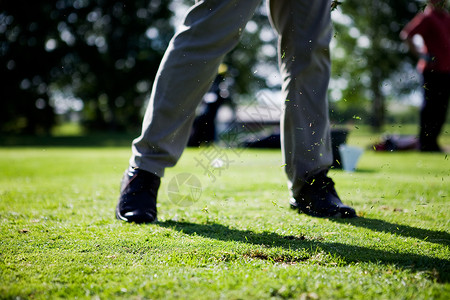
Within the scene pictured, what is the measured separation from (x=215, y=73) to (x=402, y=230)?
111cm

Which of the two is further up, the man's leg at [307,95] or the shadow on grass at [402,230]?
the man's leg at [307,95]

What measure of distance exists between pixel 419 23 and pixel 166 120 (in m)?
5.53

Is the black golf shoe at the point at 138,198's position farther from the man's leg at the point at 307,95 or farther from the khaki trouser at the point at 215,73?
the man's leg at the point at 307,95

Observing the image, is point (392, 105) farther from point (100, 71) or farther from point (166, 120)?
point (100, 71)

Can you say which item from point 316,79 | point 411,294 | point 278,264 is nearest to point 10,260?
point 278,264

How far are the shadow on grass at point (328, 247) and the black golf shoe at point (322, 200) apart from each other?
16.9 inches

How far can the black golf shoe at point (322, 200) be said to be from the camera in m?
2.05

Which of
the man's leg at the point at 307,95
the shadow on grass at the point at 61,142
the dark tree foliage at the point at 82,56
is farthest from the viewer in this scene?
the dark tree foliage at the point at 82,56

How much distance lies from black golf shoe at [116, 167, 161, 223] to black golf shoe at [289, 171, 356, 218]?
772 mm

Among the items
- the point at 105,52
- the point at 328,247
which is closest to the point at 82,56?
the point at 105,52

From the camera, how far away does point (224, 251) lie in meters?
1.47

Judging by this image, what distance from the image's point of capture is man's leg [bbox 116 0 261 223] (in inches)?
73.4

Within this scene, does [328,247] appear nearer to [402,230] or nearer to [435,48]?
[402,230]

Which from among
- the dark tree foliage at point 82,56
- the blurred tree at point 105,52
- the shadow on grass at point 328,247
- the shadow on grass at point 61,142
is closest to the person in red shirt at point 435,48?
the shadow on grass at point 328,247
